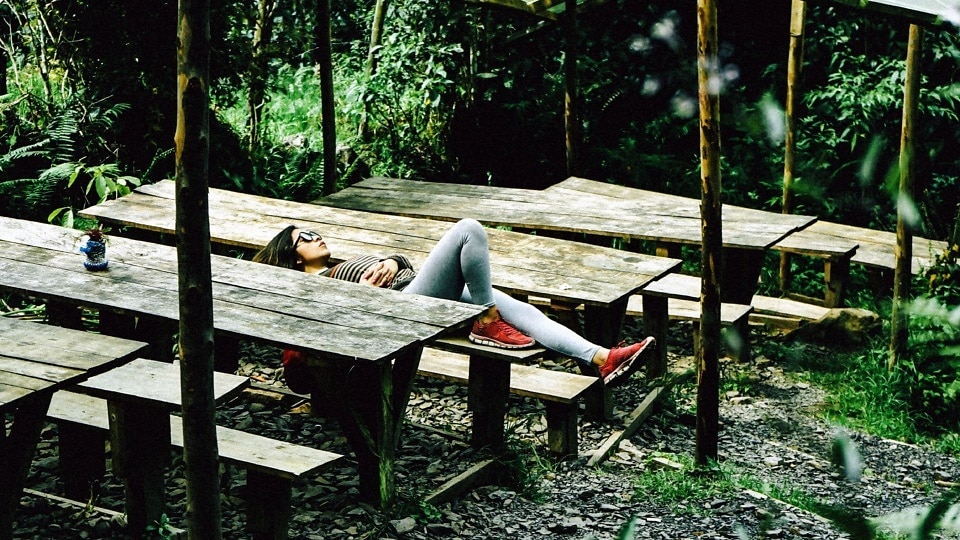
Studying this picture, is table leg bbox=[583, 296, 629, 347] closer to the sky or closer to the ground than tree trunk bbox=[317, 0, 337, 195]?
closer to the ground

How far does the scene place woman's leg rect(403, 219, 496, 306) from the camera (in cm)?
446

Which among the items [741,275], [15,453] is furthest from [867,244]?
[15,453]

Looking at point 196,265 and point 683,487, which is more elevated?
point 196,265

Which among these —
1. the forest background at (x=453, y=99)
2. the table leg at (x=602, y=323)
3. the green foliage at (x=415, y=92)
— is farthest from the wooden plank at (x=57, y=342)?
the green foliage at (x=415, y=92)

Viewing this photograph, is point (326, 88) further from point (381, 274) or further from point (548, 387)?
point (548, 387)

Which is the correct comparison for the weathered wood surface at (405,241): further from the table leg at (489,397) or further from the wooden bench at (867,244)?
the wooden bench at (867,244)

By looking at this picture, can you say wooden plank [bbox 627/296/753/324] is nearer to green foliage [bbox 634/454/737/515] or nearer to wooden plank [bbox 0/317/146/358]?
green foliage [bbox 634/454/737/515]

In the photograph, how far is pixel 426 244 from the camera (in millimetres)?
5324

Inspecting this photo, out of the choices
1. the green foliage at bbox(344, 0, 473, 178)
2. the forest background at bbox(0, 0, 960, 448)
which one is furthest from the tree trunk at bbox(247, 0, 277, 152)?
the green foliage at bbox(344, 0, 473, 178)

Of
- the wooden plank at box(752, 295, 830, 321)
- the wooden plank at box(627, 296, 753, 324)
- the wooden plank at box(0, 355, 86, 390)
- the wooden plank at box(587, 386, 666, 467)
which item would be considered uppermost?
the wooden plank at box(0, 355, 86, 390)

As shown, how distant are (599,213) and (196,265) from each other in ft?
13.5

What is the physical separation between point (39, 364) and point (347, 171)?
5978 mm

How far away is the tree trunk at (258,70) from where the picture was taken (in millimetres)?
8586

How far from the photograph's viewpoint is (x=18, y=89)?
8062mm
